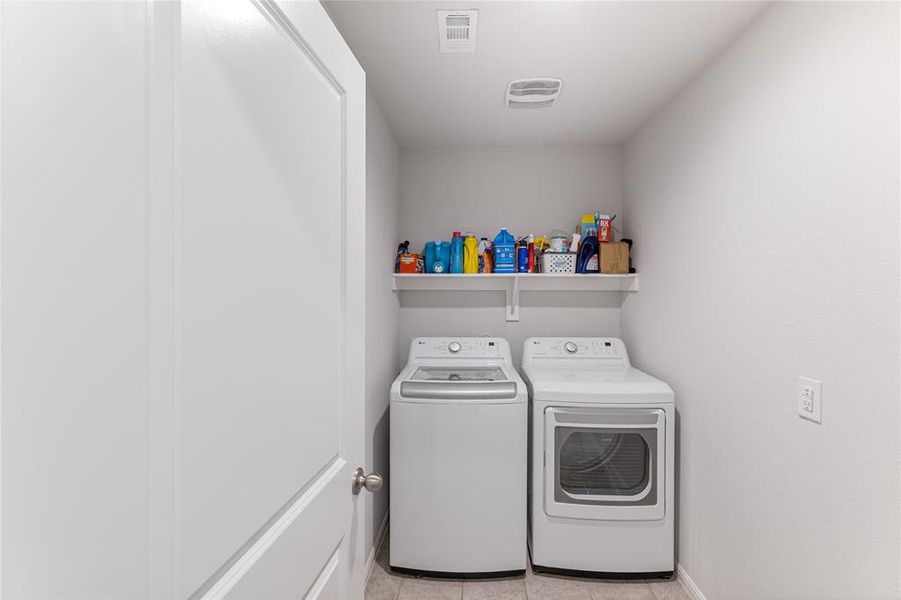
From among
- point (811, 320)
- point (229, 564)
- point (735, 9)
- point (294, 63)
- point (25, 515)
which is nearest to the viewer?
point (25, 515)

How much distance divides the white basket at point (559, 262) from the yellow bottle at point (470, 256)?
1.46 feet

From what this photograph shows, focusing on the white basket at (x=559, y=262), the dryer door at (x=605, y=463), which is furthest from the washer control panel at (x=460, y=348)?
the dryer door at (x=605, y=463)

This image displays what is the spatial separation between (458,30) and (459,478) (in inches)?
77.2

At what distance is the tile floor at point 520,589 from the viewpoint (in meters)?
2.07

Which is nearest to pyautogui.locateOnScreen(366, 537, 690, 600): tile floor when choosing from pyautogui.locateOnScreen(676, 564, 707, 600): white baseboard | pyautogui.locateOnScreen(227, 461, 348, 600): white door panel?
pyautogui.locateOnScreen(676, 564, 707, 600): white baseboard

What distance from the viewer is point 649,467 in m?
2.17

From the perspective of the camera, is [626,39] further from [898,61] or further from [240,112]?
[240,112]

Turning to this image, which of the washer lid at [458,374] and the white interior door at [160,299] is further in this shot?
the washer lid at [458,374]

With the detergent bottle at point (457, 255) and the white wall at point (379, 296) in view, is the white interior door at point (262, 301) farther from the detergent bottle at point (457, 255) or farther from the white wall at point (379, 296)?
the detergent bottle at point (457, 255)

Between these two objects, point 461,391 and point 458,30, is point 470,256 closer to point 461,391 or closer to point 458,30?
point 461,391

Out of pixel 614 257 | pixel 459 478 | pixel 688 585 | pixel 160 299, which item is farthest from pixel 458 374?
pixel 160 299

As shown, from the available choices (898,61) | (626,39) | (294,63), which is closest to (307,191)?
(294,63)

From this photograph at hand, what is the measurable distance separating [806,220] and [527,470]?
1.65 metres

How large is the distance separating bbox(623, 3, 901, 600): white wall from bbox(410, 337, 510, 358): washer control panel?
100 cm
